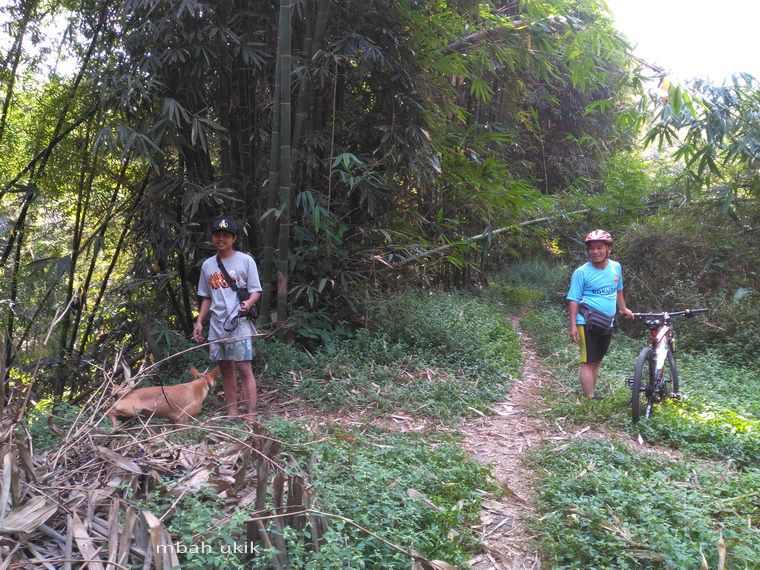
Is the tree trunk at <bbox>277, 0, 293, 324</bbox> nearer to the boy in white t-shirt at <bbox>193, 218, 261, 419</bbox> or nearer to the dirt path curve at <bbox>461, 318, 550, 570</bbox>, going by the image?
the boy in white t-shirt at <bbox>193, 218, 261, 419</bbox>

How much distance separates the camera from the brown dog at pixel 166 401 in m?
3.29

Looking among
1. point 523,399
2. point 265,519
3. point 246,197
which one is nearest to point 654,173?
point 523,399

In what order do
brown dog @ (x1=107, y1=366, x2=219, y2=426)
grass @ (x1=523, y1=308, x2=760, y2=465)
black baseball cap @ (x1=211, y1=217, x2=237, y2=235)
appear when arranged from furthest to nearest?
black baseball cap @ (x1=211, y1=217, x2=237, y2=235)
grass @ (x1=523, y1=308, x2=760, y2=465)
brown dog @ (x1=107, y1=366, x2=219, y2=426)

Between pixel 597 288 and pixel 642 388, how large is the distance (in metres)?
0.79

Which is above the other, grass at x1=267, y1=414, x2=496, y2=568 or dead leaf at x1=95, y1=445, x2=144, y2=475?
dead leaf at x1=95, y1=445, x2=144, y2=475

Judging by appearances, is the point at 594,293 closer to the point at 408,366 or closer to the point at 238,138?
the point at 408,366

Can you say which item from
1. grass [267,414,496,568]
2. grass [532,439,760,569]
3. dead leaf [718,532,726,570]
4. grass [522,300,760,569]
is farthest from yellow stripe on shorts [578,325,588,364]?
dead leaf [718,532,726,570]

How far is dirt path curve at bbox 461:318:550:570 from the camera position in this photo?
2.41 meters

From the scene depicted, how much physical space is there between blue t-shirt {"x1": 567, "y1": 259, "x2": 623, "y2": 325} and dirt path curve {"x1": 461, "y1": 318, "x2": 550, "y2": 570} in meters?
0.92

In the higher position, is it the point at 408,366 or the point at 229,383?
the point at 229,383

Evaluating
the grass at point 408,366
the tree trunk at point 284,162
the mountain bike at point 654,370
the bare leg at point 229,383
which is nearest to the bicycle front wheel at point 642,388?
the mountain bike at point 654,370

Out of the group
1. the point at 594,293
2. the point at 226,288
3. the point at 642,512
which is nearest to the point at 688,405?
the point at 594,293

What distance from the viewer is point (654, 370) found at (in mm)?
3973

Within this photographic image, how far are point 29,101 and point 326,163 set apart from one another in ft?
10.1
